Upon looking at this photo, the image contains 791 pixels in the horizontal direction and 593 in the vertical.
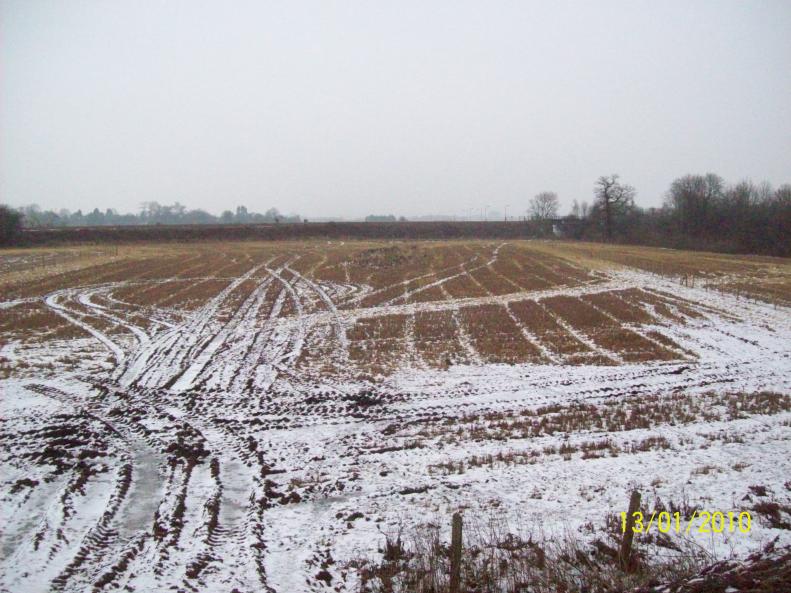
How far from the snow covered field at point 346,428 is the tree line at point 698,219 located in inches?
1864

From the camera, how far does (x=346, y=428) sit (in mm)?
13055

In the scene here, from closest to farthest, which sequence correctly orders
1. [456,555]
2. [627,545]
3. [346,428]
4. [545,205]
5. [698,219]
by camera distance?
[456,555]
[627,545]
[346,428]
[698,219]
[545,205]

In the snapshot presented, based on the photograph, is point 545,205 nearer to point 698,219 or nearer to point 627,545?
point 698,219

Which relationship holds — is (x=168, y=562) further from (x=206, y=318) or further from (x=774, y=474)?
(x=206, y=318)

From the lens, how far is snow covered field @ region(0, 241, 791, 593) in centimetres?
841

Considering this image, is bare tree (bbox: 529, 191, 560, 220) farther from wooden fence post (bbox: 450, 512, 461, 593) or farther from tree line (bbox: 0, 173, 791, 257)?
wooden fence post (bbox: 450, 512, 461, 593)

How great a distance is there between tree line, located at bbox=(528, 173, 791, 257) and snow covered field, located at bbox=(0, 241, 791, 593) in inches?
1864

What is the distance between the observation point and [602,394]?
605 inches
